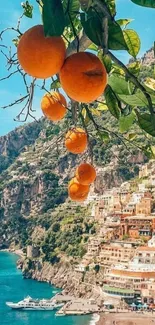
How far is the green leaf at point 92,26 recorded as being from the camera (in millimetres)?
421

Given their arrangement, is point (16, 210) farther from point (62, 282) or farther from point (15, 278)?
point (62, 282)

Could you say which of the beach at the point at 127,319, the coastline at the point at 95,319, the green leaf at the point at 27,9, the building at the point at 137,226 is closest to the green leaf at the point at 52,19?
the green leaf at the point at 27,9

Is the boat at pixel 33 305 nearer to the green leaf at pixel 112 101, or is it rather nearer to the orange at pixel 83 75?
the green leaf at pixel 112 101

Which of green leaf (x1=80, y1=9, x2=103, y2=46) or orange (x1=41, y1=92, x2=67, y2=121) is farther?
orange (x1=41, y1=92, x2=67, y2=121)

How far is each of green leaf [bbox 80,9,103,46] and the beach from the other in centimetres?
1731

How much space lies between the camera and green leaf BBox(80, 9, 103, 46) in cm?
42

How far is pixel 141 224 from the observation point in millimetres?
23859

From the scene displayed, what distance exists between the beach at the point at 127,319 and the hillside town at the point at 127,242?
0.83 meters

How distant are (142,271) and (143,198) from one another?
18.2 feet

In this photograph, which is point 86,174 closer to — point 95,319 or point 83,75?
point 83,75

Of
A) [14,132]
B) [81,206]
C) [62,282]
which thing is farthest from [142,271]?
[14,132]

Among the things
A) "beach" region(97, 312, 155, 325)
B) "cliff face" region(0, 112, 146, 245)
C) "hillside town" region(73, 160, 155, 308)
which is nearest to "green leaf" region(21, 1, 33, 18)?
"beach" region(97, 312, 155, 325)

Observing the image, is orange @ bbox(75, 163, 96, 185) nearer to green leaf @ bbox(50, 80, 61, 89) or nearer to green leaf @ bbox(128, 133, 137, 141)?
green leaf @ bbox(128, 133, 137, 141)

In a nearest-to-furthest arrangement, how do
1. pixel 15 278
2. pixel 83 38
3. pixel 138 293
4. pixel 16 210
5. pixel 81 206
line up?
pixel 83 38
pixel 138 293
pixel 15 278
pixel 81 206
pixel 16 210
